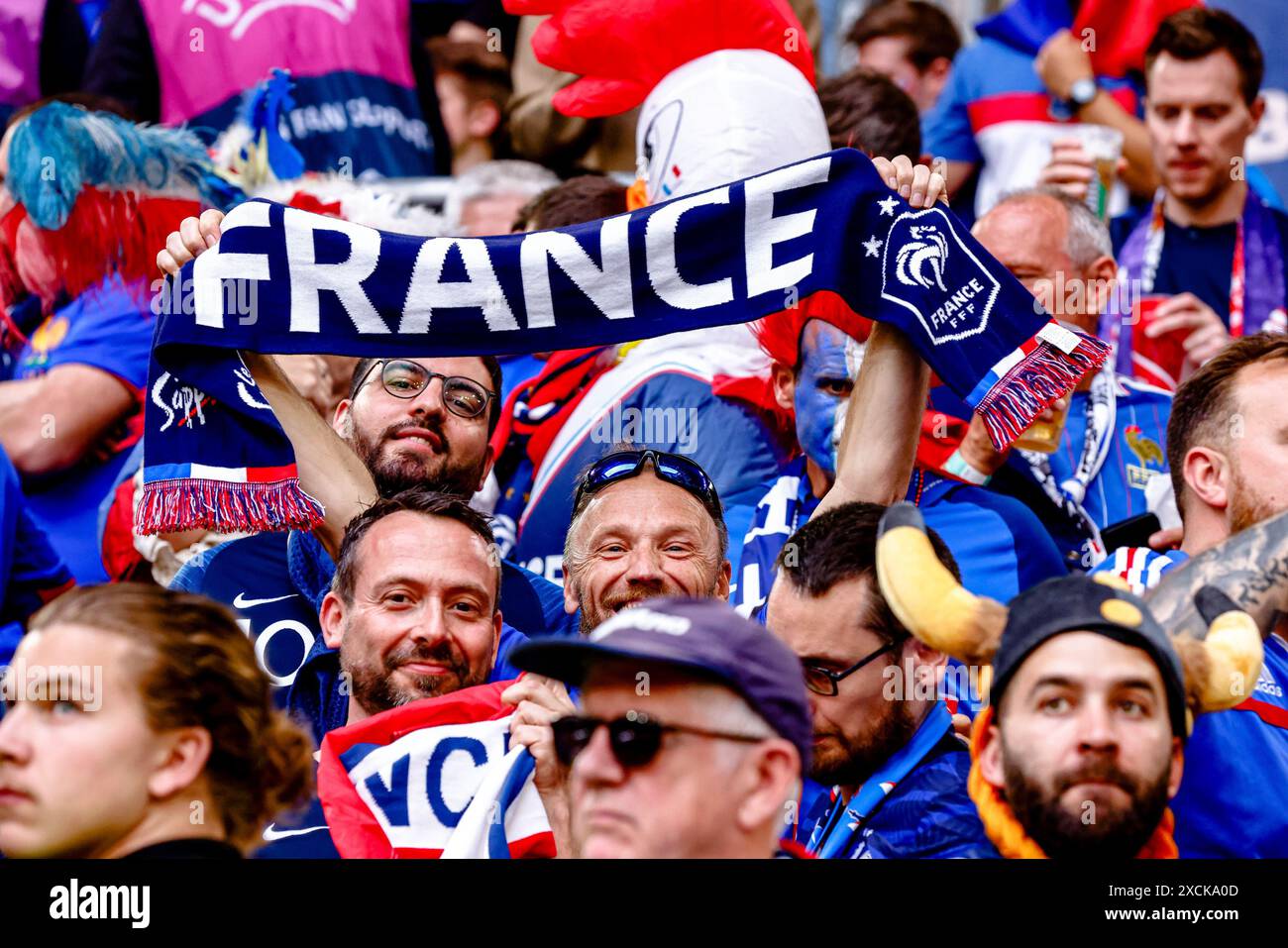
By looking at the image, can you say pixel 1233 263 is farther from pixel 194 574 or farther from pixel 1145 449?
pixel 194 574

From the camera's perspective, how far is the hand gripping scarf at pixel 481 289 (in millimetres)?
4137

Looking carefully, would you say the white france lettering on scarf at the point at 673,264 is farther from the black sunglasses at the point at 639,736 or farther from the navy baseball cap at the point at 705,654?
the black sunglasses at the point at 639,736

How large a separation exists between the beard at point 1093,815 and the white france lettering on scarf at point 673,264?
150cm

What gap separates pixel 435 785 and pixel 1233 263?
11.6ft

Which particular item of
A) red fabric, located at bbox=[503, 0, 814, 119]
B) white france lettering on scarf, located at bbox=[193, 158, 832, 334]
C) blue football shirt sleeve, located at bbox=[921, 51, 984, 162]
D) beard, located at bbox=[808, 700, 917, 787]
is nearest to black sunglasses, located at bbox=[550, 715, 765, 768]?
beard, located at bbox=[808, 700, 917, 787]

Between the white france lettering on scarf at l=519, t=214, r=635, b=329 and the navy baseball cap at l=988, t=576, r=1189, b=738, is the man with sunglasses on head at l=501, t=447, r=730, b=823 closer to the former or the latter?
the white france lettering on scarf at l=519, t=214, r=635, b=329

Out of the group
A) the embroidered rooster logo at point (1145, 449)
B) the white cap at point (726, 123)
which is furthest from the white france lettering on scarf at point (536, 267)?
the embroidered rooster logo at point (1145, 449)

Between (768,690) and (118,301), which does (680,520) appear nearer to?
(768,690)

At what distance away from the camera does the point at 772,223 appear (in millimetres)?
4234

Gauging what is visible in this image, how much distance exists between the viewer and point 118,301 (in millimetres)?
5582

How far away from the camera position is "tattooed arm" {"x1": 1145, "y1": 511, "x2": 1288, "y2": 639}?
10.6ft

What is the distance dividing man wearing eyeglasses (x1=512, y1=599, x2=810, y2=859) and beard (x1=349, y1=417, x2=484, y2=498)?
1899 millimetres
